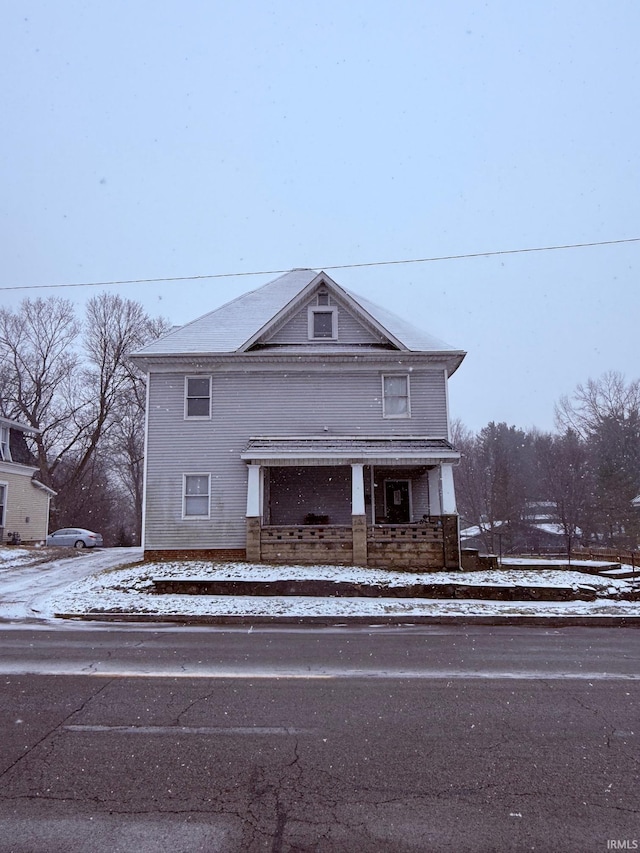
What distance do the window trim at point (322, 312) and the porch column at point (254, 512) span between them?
5223mm

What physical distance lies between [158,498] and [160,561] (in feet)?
6.60

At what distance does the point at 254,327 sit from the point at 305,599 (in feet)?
35.9

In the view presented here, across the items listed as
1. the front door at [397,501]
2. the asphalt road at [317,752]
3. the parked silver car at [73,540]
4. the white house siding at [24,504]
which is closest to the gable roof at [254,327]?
the front door at [397,501]

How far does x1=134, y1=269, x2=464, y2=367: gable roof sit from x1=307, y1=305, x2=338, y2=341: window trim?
1.62ft

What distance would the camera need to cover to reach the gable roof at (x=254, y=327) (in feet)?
64.3

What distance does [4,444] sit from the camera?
29.5 metres

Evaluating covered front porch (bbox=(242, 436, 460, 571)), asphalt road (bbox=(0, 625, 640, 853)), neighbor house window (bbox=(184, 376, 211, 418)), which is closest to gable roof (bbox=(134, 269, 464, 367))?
neighbor house window (bbox=(184, 376, 211, 418))

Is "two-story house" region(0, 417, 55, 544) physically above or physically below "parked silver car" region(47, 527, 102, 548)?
above

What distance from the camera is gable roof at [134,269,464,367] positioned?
1961 cm

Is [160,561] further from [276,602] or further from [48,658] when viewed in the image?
[48,658]

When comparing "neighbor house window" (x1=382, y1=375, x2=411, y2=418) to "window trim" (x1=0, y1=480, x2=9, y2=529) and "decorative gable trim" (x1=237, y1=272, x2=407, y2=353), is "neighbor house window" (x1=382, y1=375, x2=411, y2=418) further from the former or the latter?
"window trim" (x1=0, y1=480, x2=9, y2=529)

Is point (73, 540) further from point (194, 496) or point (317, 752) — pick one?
point (317, 752)

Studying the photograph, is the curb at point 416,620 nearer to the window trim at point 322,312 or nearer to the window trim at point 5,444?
the window trim at point 322,312

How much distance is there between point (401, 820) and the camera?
3.52 meters
